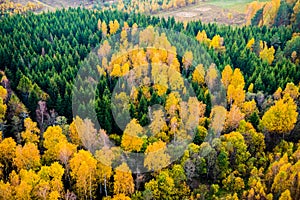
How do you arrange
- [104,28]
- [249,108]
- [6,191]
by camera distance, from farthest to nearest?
[104,28] → [249,108] → [6,191]

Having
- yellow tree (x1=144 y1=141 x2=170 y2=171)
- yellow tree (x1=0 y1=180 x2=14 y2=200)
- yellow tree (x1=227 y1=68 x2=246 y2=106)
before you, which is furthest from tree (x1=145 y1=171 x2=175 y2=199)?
yellow tree (x1=227 y1=68 x2=246 y2=106)

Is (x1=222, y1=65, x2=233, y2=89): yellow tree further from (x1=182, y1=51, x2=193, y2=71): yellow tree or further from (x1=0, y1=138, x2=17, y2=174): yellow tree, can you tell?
(x1=0, y1=138, x2=17, y2=174): yellow tree

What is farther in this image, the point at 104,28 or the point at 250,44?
the point at 104,28

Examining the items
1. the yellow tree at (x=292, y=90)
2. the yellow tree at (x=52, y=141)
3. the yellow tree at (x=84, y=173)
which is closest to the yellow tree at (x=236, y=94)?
the yellow tree at (x=292, y=90)

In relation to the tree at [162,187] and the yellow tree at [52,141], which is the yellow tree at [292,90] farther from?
the yellow tree at [52,141]

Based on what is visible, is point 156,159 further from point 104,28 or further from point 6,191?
point 104,28

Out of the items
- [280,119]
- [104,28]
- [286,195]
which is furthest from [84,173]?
[104,28]
